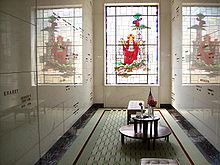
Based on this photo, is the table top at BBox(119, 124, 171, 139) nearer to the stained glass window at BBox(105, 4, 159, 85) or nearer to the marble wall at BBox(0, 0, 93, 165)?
the marble wall at BBox(0, 0, 93, 165)

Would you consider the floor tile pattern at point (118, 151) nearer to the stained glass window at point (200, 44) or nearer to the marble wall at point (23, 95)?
the marble wall at point (23, 95)

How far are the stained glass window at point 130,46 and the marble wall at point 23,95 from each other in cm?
512

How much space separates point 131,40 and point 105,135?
4914 millimetres

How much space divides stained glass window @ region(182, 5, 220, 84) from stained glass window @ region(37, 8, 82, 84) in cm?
257

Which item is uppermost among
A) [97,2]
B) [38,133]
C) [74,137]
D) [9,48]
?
[97,2]

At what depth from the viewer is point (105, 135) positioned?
6.14m

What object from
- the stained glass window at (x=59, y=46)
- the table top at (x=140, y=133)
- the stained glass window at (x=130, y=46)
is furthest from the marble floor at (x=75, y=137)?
the stained glass window at (x=130, y=46)

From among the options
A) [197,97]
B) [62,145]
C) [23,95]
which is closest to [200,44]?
[197,97]

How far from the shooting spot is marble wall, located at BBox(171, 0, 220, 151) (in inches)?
183

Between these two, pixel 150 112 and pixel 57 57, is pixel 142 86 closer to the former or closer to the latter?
pixel 150 112

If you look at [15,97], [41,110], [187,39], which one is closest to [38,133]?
[41,110]

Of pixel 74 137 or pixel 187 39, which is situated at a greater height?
pixel 187 39

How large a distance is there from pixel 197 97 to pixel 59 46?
2.88 metres

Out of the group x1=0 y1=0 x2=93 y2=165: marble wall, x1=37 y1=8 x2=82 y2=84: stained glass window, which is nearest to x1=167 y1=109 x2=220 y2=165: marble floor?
x1=0 y1=0 x2=93 y2=165: marble wall
